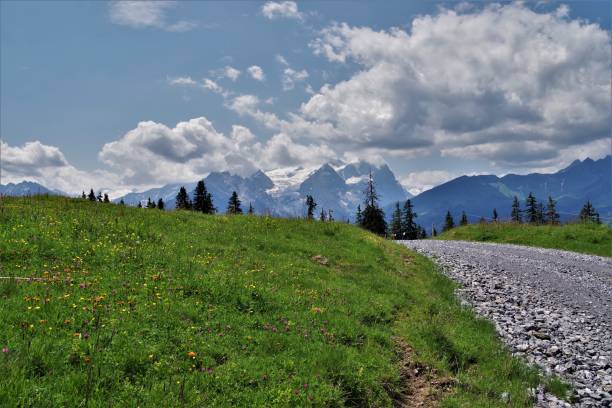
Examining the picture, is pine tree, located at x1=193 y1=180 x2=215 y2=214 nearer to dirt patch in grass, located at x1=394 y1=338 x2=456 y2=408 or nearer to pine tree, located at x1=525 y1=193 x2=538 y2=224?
dirt patch in grass, located at x1=394 y1=338 x2=456 y2=408

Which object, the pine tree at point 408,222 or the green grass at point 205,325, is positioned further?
the pine tree at point 408,222

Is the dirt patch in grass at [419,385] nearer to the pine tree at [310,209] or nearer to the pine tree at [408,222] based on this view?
the pine tree at [310,209]

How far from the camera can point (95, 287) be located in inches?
395

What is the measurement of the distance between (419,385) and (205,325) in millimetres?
5104

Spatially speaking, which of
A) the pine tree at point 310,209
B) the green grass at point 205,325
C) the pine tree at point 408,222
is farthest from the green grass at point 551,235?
the pine tree at point 408,222

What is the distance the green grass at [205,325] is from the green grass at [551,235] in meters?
22.5

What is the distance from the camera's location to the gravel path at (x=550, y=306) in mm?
11055

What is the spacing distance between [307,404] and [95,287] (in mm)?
6032

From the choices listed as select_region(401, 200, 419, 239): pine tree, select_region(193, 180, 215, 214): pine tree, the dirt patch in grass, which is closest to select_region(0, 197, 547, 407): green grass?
the dirt patch in grass

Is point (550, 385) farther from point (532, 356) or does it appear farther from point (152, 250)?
point (152, 250)

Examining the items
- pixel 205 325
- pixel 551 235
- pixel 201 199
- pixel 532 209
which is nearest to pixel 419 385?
pixel 205 325

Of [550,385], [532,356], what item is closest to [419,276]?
[532,356]

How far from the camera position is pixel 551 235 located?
36344 mm

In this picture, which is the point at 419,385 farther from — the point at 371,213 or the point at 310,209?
the point at 371,213
